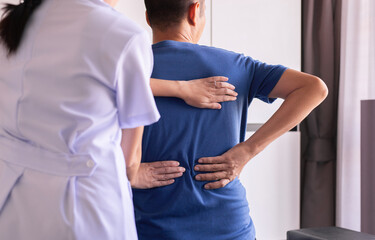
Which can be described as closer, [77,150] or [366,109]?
[77,150]

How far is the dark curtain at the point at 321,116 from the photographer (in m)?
3.19

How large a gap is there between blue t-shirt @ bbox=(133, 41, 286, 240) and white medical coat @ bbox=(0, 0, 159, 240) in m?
0.33

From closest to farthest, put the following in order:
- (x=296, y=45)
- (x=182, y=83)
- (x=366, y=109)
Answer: (x=182, y=83), (x=366, y=109), (x=296, y=45)

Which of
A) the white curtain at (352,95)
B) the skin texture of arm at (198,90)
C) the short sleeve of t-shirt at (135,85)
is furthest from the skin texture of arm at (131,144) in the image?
the white curtain at (352,95)

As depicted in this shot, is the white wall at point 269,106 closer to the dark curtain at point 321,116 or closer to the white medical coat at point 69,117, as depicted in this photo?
the dark curtain at point 321,116

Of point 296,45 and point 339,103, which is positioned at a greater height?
point 296,45

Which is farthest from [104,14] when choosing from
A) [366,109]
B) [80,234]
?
[366,109]

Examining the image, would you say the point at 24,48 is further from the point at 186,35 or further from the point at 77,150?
the point at 186,35

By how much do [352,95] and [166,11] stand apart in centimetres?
197

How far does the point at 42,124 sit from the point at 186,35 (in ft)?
2.14

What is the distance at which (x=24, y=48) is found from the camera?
36.8 inches

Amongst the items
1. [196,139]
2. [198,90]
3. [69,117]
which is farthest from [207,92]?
[69,117]

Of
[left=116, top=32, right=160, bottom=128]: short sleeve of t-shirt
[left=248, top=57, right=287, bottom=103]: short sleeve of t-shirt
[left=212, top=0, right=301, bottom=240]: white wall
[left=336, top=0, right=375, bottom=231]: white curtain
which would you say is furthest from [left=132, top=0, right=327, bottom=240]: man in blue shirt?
[left=336, top=0, right=375, bottom=231]: white curtain

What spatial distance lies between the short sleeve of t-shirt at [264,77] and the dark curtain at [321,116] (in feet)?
6.12
